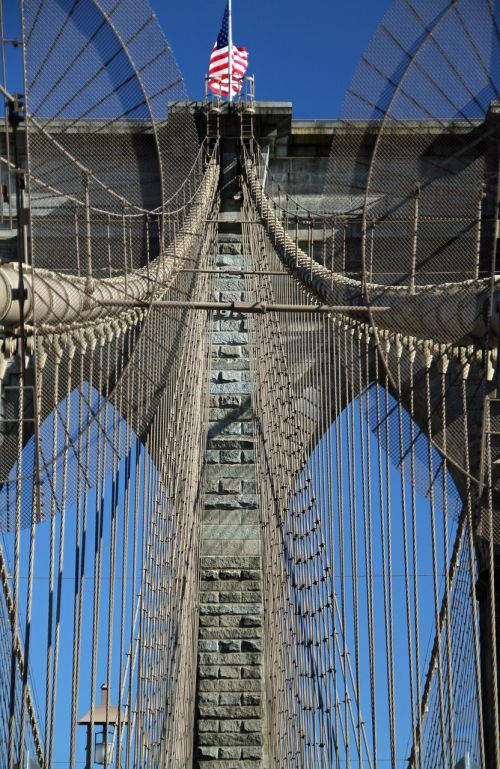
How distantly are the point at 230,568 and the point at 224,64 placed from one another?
6.18 metres

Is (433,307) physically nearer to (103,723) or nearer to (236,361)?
(103,723)

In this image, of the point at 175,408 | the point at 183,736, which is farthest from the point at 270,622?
the point at 175,408

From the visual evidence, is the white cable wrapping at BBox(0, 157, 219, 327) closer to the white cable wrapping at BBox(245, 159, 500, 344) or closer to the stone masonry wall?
the white cable wrapping at BBox(245, 159, 500, 344)

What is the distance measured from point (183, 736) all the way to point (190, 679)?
1.33 m

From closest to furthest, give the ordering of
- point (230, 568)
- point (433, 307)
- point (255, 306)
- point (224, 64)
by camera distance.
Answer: point (433, 307)
point (255, 306)
point (230, 568)
point (224, 64)

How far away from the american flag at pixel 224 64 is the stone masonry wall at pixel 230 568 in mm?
1993

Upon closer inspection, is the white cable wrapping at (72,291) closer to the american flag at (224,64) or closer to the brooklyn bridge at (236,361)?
the brooklyn bridge at (236,361)

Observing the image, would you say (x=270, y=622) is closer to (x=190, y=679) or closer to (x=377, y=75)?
(x=190, y=679)

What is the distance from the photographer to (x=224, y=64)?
19.4 m

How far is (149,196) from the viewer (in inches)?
631

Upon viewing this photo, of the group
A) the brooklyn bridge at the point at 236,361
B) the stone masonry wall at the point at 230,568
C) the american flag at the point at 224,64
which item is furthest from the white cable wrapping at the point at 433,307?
the american flag at the point at 224,64

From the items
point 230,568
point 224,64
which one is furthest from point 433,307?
point 224,64

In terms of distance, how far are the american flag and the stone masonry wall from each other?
78.5 inches

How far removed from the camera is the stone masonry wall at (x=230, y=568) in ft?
51.1
